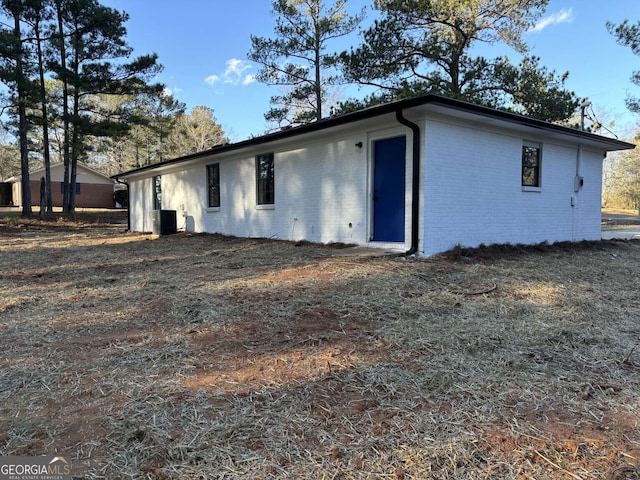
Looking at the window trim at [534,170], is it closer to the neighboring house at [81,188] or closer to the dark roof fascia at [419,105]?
the dark roof fascia at [419,105]

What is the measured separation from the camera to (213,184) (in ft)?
45.6

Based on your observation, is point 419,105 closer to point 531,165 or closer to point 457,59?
point 531,165

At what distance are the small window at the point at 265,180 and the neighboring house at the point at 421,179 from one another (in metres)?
0.03

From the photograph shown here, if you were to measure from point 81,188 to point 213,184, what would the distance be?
30350 mm

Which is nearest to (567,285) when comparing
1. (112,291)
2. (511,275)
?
(511,275)

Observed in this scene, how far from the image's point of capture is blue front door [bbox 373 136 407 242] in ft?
26.6

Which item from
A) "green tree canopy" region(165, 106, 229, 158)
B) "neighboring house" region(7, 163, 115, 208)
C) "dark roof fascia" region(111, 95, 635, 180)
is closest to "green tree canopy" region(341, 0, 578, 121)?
"dark roof fascia" region(111, 95, 635, 180)

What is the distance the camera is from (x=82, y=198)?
38312 mm

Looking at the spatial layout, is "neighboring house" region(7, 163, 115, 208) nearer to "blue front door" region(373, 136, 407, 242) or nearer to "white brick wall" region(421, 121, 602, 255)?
"blue front door" region(373, 136, 407, 242)

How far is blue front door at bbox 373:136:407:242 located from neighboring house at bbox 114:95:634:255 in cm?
2

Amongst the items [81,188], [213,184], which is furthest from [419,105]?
[81,188]

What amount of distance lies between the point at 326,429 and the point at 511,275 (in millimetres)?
4782

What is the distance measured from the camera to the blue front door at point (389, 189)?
811 cm

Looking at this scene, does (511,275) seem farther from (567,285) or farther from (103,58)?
(103,58)
